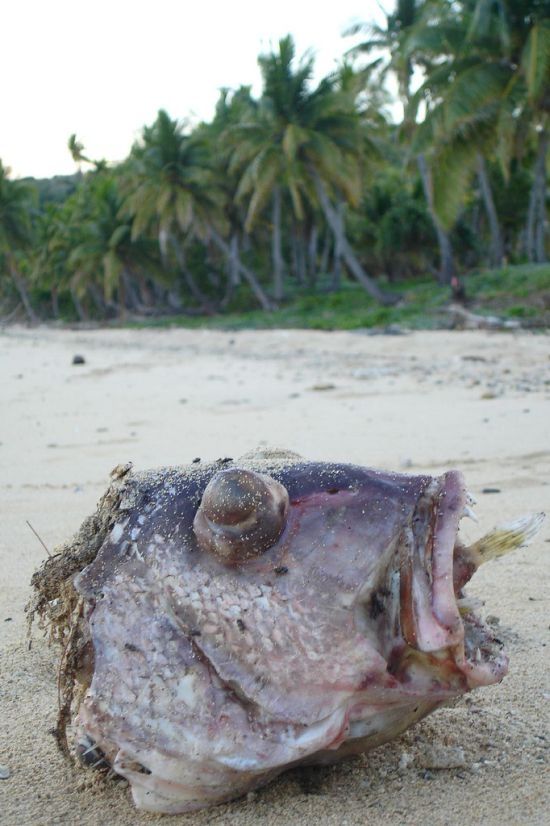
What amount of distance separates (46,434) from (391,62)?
84.2 feet

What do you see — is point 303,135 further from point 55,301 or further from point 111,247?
point 55,301

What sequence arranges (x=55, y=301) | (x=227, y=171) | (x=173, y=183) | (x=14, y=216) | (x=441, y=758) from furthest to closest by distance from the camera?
(x=55, y=301), (x=14, y=216), (x=227, y=171), (x=173, y=183), (x=441, y=758)

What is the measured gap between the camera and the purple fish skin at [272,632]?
4.46ft

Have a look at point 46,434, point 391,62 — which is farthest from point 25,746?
point 391,62

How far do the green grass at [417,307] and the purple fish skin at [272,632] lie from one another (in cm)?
1641

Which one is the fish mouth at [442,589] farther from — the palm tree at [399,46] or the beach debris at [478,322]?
the palm tree at [399,46]

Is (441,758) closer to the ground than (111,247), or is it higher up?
closer to the ground

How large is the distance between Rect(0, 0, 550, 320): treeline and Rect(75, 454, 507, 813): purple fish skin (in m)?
18.6

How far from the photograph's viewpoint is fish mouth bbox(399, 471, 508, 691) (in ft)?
4.49

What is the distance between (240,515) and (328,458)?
11.2 ft

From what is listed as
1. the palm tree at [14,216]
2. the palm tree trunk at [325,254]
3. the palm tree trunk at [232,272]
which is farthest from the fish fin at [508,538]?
the palm tree at [14,216]

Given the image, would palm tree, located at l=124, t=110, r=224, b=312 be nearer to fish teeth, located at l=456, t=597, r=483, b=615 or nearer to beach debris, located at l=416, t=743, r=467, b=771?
beach debris, located at l=416, t=743, r=467, b=771

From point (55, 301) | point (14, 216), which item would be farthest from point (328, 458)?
point (55, 301)

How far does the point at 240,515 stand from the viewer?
4.59 feet
